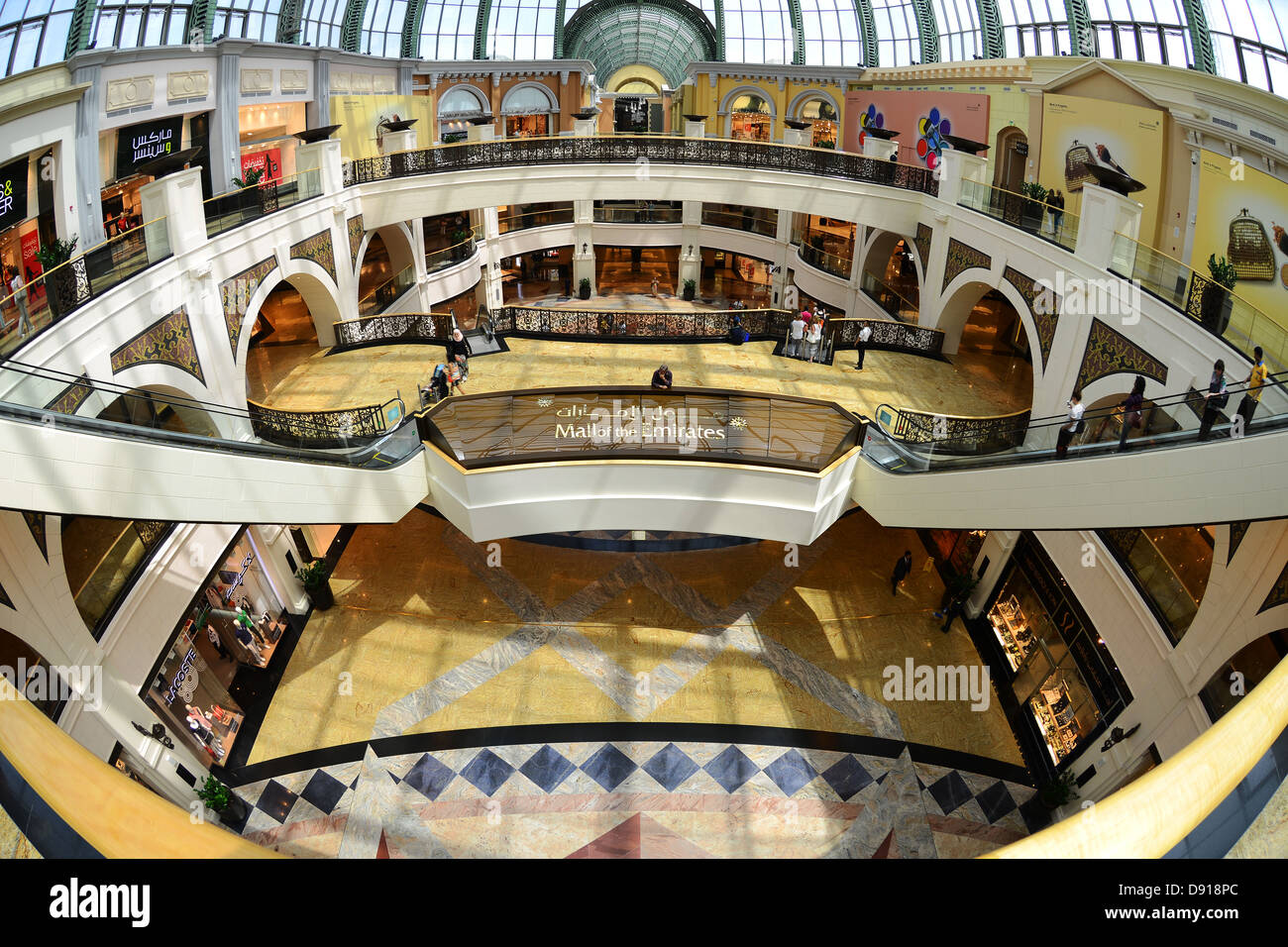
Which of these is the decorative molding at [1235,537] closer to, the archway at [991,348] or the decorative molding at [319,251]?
the archway at [991,348]

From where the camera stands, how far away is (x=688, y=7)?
3178 centimetres

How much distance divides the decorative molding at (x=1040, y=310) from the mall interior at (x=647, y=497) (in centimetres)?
11

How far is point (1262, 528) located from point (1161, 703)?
2.70 m

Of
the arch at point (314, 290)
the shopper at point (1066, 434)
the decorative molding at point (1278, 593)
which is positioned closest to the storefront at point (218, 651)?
the arch at point (314, 290)

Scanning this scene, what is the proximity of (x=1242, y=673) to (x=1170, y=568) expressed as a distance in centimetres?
196

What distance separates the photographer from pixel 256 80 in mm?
20500

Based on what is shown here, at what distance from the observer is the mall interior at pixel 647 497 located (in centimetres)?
877

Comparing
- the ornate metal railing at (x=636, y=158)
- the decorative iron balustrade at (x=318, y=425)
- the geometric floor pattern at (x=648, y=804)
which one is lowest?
the geometric floor pattern at (x=648, y=804)

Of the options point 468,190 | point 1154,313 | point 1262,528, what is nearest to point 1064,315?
point 1154,313

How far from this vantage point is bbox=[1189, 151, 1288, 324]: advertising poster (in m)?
11.1

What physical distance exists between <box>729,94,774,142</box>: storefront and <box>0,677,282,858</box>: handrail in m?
34.1

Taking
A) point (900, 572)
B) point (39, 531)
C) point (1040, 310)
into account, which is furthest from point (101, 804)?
point (1040, 310)

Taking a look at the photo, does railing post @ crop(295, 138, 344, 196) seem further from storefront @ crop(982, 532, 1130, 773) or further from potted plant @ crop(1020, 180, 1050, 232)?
storefront @ crop(982, 532, 1130, 773)

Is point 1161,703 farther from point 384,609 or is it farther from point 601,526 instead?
point 384,609
